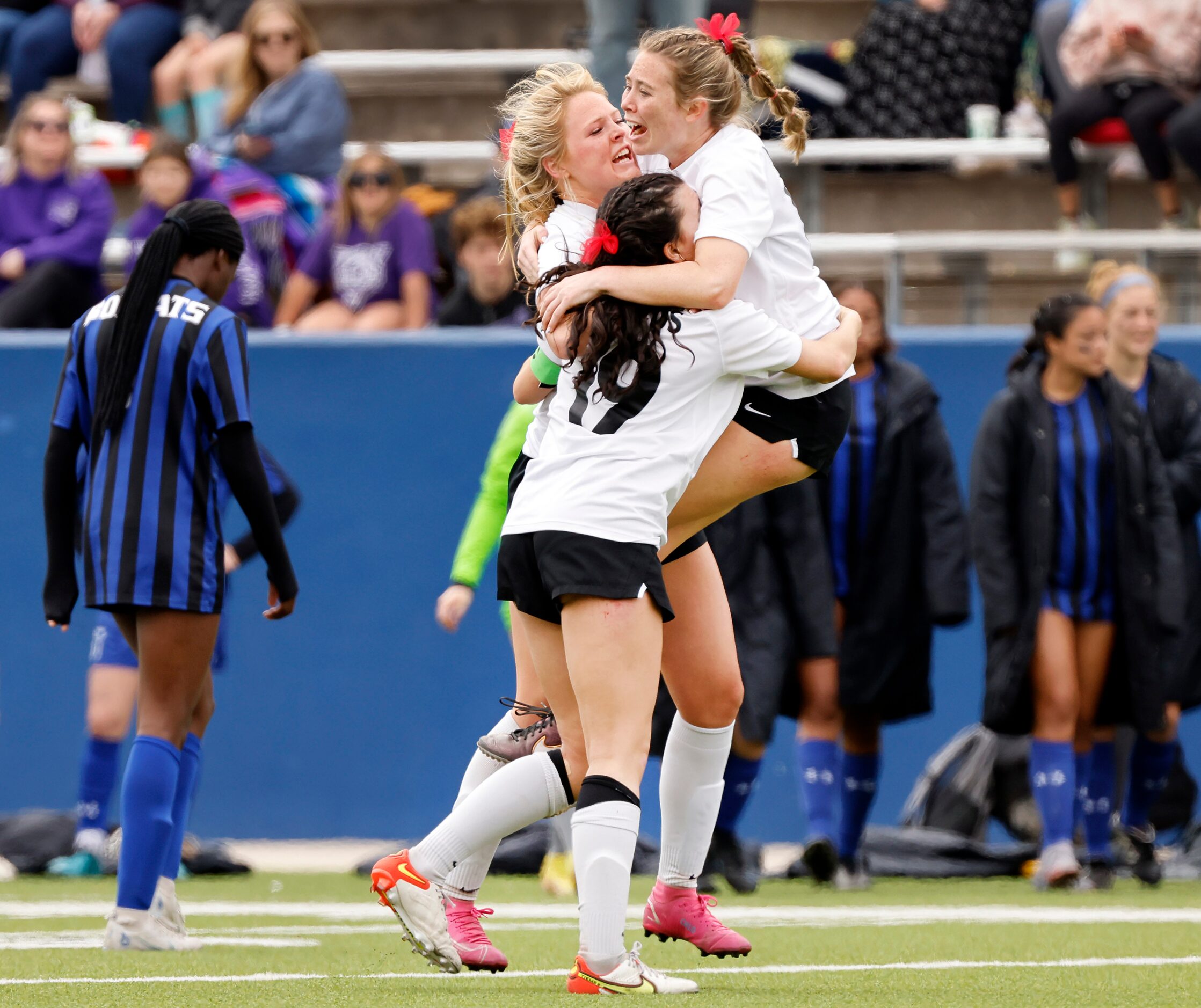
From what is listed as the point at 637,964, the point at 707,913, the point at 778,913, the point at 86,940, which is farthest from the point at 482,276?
the point at 637,964

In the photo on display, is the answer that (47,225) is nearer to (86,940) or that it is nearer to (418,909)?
(86,940)

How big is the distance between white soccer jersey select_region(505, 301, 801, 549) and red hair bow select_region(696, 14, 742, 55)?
585 millimetres

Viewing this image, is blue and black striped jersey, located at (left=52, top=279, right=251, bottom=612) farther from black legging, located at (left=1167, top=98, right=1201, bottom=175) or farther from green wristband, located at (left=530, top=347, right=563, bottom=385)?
black legging, located at (left=1167, top=98, right=1201, bottom=175)

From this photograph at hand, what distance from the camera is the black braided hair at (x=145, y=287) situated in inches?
190

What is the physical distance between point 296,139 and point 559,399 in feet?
22.0

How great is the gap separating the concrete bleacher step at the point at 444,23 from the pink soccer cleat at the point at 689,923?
9.13 metres

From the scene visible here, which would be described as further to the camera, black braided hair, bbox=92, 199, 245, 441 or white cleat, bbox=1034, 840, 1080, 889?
white cleat, bbox=1034, 840, 1080, 889

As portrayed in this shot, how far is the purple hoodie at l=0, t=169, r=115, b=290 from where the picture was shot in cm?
954

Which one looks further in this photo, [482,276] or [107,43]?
[107,43]

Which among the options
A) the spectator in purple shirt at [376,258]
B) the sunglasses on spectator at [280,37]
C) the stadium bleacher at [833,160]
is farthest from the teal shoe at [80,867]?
the sunglasses on spectator at [280,37]

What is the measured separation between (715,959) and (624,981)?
3.50 feet

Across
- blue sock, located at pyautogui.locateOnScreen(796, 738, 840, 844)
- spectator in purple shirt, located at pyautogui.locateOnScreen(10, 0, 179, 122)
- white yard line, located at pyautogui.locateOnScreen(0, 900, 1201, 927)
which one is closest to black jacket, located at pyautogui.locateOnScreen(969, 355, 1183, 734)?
blue sock, located at pyautogui.locateOnScreen(796, 738, 840, 844)

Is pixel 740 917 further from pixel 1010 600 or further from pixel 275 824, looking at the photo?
pixel 275 824

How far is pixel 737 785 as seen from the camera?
264 inches
